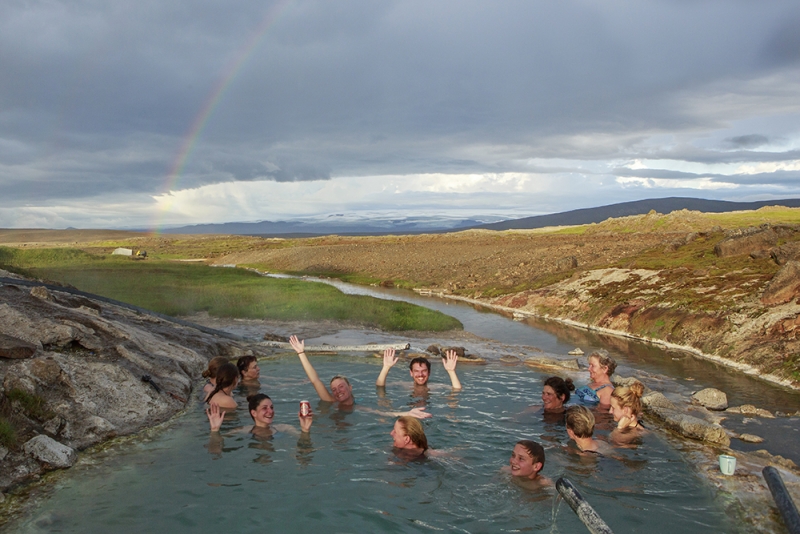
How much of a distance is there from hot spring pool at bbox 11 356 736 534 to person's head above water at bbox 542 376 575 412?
52cm

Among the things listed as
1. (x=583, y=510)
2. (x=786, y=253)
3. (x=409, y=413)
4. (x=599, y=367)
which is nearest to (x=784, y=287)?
(x=786, y=253)

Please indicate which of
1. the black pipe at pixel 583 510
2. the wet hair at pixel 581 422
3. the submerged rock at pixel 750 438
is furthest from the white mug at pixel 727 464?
the black pipe at pixel 583 510

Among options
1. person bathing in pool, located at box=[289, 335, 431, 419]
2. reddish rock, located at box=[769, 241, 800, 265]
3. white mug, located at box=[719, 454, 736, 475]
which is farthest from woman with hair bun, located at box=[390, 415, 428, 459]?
reddish rock, located at box=[769, 241, 800, 265]

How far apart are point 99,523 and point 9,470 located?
2119 mm

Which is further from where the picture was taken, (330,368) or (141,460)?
(330,368)

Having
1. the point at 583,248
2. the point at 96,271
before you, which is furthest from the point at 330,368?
the point at 583,248

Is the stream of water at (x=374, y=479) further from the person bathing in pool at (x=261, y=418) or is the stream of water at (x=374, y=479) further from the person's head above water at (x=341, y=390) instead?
the person's head above water at (x=341, y=390)

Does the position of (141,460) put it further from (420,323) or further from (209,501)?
(420,323)

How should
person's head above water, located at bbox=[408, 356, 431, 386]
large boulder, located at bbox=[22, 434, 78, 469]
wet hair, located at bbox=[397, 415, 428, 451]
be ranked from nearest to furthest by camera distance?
1. large boulder, located at bbox=[22, 434, 78, 469]
2. wet hair, located at bbox=[397, 415, 428, 451]
3. person's head above water, located at bbox=[408, 356, 431, 386]

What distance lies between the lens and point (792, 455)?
1212 cm

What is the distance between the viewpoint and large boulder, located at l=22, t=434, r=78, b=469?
9.58 m

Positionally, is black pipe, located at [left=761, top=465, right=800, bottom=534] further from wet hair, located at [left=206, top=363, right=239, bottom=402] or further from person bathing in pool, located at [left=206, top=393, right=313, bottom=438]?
wet hair, located at [left=206, top=363, right=239, bottom=402]

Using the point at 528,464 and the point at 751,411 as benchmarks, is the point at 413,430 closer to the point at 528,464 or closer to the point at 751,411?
the point at 528,464

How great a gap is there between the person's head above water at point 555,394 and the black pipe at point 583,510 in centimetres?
558
